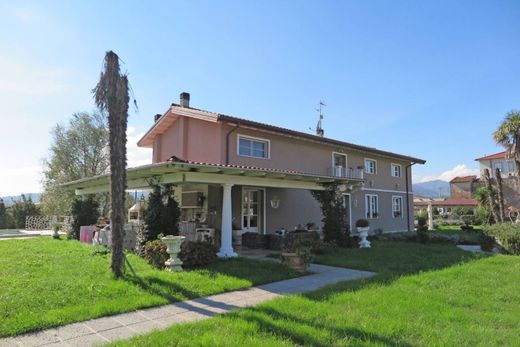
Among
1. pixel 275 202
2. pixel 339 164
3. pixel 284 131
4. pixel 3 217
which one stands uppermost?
pixel 284 131

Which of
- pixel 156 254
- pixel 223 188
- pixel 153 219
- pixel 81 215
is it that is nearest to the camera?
pixel 156 254

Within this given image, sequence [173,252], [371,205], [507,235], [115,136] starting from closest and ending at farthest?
[115,136] < [173,252] < [507,235] < [371,205]

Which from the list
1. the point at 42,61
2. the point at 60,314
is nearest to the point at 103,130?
the point at 42,61

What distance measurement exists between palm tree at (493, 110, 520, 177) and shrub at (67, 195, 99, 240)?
77.6 ft

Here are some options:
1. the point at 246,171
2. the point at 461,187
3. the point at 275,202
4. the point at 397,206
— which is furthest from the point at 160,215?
the point at 461,187

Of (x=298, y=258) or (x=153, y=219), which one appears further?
(x=153, y=219)

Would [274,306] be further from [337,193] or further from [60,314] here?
[337,193]

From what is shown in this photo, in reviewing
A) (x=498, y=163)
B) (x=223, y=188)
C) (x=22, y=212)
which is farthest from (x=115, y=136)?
(x=498, y=163)

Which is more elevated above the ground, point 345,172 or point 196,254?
point 345,172

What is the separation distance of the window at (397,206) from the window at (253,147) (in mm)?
12258

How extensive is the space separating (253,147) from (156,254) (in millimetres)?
7678

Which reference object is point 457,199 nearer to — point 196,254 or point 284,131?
point 284,131

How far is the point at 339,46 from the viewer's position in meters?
12.5

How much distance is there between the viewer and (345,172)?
19828 mm
